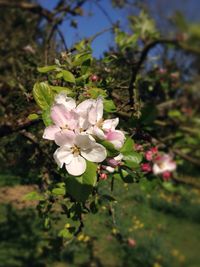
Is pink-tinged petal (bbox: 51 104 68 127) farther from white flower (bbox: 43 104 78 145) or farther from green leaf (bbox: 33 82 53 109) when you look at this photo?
green leaf (bbox: 33 82 53 109)

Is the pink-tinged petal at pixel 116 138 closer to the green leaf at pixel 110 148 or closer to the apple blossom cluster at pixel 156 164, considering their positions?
the green leaf at pixel 110 148

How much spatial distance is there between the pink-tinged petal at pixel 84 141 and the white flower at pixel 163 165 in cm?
76

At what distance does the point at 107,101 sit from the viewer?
1329 millimetres

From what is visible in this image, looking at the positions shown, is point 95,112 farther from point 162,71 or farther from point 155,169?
point 162,71

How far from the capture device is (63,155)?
110 cm

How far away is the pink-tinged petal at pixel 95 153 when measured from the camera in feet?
3.50

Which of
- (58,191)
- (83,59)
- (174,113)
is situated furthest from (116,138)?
Result: (174,113)

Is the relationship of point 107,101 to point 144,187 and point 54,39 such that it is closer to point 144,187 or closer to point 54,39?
point 144,187

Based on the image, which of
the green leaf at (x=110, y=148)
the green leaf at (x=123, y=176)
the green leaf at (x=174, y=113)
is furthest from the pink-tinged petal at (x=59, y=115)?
the green leaf at (x=174, y=113)

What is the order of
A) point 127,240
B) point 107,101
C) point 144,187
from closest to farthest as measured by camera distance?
point 107,101 < point 144,187 < point 127,240

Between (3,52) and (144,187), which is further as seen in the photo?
(3,52)

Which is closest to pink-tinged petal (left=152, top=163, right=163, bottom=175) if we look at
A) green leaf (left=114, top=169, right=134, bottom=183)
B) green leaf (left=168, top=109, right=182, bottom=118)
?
green leaf (left=114, top=169, right=134, bottom=183)

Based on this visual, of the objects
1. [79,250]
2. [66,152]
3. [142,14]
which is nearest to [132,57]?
[142,14]

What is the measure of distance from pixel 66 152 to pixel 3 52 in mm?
6936
